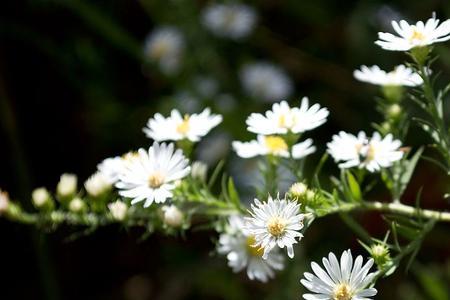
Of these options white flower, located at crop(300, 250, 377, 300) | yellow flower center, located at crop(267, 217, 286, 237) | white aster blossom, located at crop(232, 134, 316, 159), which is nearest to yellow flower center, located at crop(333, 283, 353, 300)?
white flower, located at crop(300, 250, 377, 300)

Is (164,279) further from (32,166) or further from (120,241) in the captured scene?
(32,166)

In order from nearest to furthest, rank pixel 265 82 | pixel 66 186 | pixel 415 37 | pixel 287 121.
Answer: pixel 415 37 → pixel 287 121 → pixel 66 186 → pixel 265 82

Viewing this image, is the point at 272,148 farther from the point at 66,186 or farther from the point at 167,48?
the point at 167,48

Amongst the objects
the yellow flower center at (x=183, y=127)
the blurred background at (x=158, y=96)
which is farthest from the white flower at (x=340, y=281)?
the blurred background at (x=158, y=96)

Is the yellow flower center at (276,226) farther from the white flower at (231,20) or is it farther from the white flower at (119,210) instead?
the white flower at (231,20)

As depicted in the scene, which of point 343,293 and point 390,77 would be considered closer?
point 343,293

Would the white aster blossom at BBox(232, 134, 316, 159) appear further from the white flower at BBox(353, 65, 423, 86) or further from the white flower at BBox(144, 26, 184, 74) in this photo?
the white flower at BBox(144, 26, 184, 74)

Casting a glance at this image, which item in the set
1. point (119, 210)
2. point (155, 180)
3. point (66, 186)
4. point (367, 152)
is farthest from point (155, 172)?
point (367, 152)
